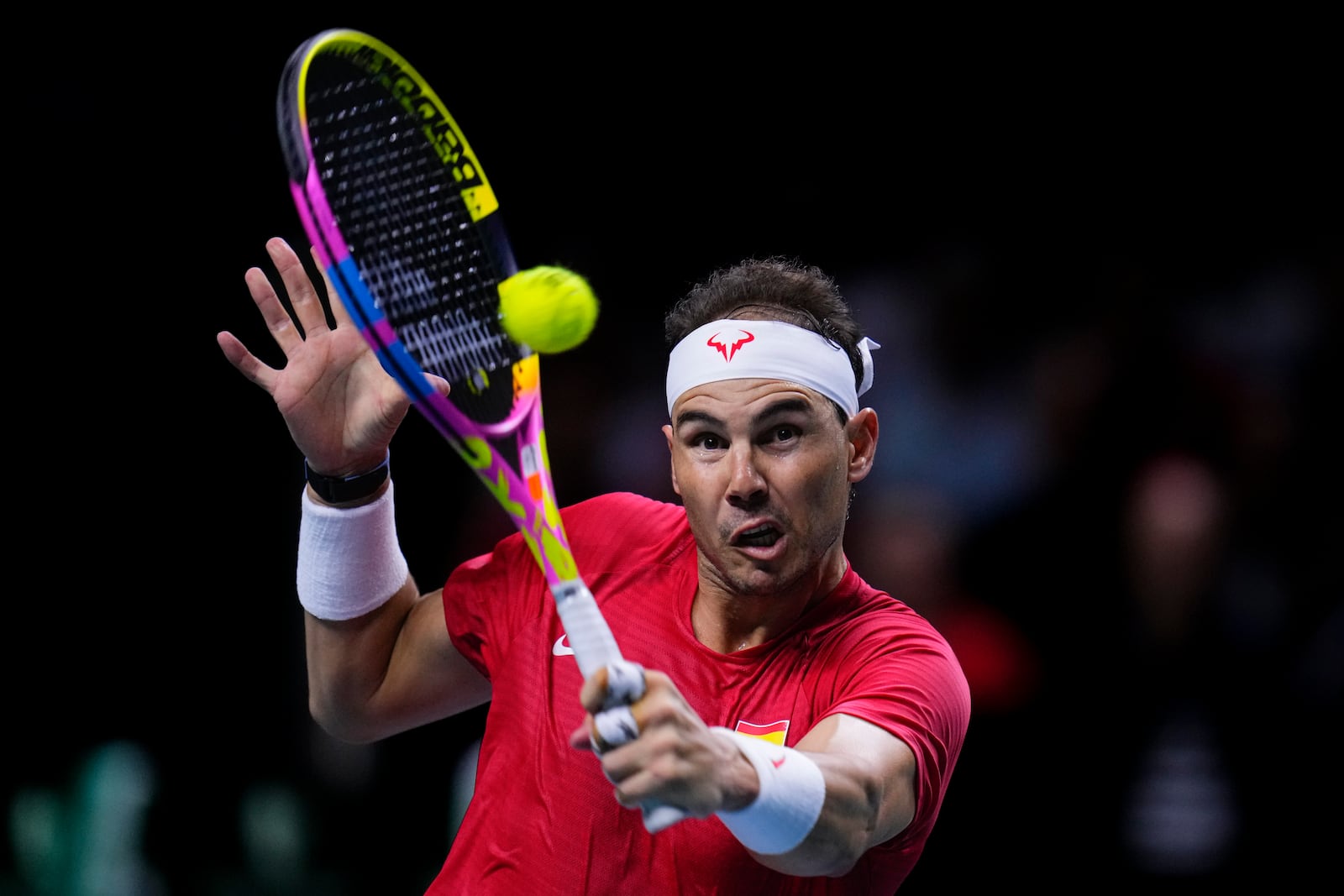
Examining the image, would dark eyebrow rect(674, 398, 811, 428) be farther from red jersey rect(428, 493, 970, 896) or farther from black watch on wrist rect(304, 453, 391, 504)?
black watch on wrist rect(304, 453, 391, 504)

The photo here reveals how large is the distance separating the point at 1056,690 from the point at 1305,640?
64cm

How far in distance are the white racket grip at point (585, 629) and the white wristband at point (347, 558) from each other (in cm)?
78

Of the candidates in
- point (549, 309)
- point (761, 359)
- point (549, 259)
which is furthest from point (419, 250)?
point (549, 259)

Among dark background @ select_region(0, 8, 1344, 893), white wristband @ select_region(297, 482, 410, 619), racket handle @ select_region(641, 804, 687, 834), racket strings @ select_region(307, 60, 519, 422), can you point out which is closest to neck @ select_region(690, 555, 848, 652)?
racket strings @ select_region(307, 60, 519, 422)

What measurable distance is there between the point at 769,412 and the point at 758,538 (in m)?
0.21

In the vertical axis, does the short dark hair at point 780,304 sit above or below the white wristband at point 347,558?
above

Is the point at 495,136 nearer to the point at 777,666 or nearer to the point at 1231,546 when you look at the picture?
the point at 1231,546

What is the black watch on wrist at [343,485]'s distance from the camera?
254 centimetres

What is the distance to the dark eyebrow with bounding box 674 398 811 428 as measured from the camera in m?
2.28

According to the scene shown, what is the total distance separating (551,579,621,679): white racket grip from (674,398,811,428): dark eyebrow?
51 centimetres

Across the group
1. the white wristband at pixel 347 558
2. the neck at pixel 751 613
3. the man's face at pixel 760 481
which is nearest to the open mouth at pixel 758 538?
the man's face at pixel 760 481

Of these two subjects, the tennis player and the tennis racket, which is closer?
the tennis racket

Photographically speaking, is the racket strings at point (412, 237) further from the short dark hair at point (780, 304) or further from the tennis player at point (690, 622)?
the short dark hair at point (780, 304)

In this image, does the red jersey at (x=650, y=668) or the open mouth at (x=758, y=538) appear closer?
the red jersey at (x=650, y=668)
